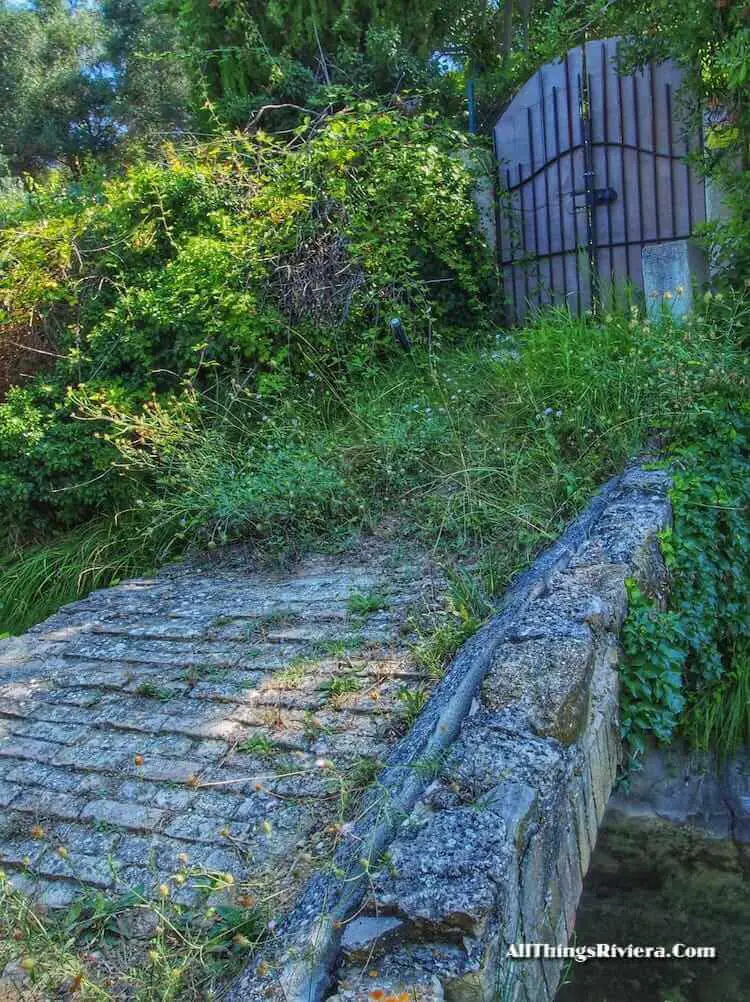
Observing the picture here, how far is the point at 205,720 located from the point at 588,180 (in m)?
5.90

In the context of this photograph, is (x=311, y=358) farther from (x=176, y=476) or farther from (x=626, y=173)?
(x=626, y=173)

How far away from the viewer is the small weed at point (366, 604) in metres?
3.76

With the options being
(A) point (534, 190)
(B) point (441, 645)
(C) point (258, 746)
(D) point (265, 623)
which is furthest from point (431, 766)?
(A) point (534, 190)

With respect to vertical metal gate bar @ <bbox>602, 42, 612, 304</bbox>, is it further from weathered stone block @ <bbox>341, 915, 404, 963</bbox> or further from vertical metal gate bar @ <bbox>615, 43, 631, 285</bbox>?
weathered stone block @ <bbox>341, 915, 404, 963</bbox>

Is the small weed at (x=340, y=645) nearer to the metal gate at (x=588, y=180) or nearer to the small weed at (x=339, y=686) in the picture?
the small weed at (x=339, y=686)

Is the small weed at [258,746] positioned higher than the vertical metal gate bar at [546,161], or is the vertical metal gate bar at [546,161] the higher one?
the vertical metal gate bar at [546,161]

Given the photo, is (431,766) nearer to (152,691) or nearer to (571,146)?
(152,691)

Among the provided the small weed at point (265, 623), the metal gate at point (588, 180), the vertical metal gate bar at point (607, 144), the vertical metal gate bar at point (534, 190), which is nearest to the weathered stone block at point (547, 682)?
the small weed at point (265, 623)

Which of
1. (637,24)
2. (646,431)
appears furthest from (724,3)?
(646,431)

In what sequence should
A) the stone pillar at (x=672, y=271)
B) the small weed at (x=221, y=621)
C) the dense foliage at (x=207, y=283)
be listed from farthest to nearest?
the dense foliage at (x=207, y=283), the stone pillar at (x=672, y=271), the small weed at (x=221, y=621)

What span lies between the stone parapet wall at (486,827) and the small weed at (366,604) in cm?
64

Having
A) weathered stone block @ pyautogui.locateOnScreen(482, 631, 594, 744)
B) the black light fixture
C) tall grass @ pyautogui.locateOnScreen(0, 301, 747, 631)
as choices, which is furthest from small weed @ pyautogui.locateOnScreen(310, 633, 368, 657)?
the black light fixture

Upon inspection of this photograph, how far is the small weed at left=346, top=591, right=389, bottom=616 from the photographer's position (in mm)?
3764

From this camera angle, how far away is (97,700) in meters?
3.46
